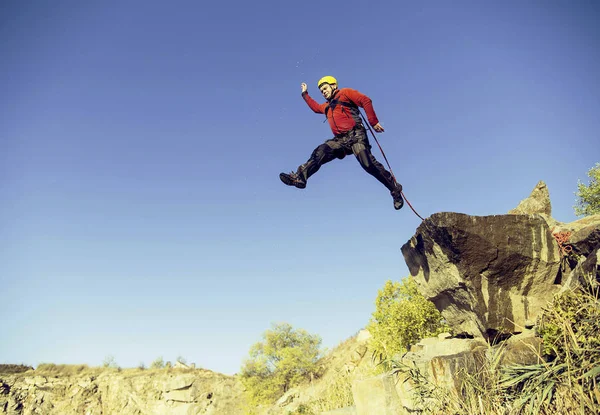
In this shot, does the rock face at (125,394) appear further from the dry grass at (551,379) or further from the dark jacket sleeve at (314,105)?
the dry grass at (551,379)

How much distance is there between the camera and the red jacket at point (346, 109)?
719 cm

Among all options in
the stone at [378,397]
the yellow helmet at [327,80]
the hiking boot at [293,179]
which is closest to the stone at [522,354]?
the stone at [378,397]

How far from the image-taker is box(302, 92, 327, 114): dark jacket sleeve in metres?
7.74

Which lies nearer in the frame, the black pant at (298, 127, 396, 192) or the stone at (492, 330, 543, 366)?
the stone at (492, 330, 543, 366)

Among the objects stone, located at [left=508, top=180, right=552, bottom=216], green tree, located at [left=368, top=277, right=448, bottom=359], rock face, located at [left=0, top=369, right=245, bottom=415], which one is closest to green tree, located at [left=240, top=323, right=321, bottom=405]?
rock face, located at [left=0, top=369, right=245, bottom=415]

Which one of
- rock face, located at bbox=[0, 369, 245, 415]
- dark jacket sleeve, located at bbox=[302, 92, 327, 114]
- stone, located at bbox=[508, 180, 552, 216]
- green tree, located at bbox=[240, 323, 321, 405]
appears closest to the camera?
dark jacket sleeve, located at bbox=[302, 92, 327, 114]

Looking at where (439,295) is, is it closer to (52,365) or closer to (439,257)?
(439,257)

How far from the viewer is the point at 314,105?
789 centimetres

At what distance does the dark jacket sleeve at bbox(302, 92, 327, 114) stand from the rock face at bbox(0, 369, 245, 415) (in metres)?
40.1

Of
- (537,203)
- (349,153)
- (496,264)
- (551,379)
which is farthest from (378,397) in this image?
(537,203)

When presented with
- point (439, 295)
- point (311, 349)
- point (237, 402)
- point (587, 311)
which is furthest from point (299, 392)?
point (587, 311)

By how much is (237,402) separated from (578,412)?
42799 millimetres

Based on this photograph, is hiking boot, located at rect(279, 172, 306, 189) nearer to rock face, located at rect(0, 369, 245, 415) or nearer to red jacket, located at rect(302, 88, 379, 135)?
red jacket, located at rect(302, 88, 379, 135)

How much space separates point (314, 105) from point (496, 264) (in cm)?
456
